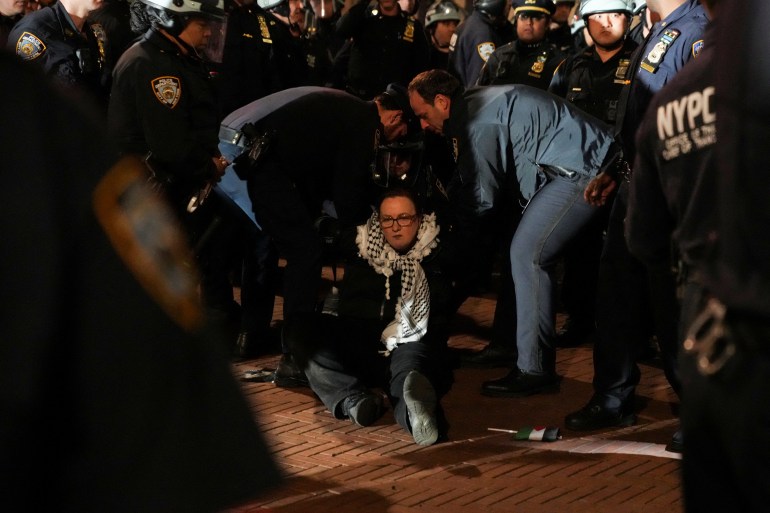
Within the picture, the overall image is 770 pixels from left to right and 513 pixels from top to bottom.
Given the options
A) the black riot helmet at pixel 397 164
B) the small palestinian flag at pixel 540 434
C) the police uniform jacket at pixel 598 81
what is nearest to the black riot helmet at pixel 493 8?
the police uniform jacket at pixel 598 81

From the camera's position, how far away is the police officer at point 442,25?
12.2 meters

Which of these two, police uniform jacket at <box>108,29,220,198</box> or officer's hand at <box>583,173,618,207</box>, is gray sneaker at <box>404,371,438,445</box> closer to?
officer's hand at <box>583,173,618,207</box>

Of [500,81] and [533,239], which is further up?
[500,81]

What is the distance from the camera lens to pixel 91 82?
7.17 m

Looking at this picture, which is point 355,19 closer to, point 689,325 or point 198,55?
point 198,55

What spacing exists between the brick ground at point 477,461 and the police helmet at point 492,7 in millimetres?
4863

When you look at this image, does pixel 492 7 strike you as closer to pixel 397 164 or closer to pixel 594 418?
pixel 397 164

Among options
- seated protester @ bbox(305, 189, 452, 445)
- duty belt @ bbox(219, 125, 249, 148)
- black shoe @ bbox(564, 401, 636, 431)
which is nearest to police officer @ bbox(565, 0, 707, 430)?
black shoe @ bbox(564, 401, 636, 431)

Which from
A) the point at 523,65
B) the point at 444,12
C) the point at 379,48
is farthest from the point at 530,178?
the point at 444,12

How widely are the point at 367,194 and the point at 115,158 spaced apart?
17.9ft

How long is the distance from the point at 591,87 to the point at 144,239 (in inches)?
248

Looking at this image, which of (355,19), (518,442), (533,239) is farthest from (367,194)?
(355,19)

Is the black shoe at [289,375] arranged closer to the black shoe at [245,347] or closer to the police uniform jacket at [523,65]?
the black shoe at [245,347]

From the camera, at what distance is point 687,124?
2.26m
